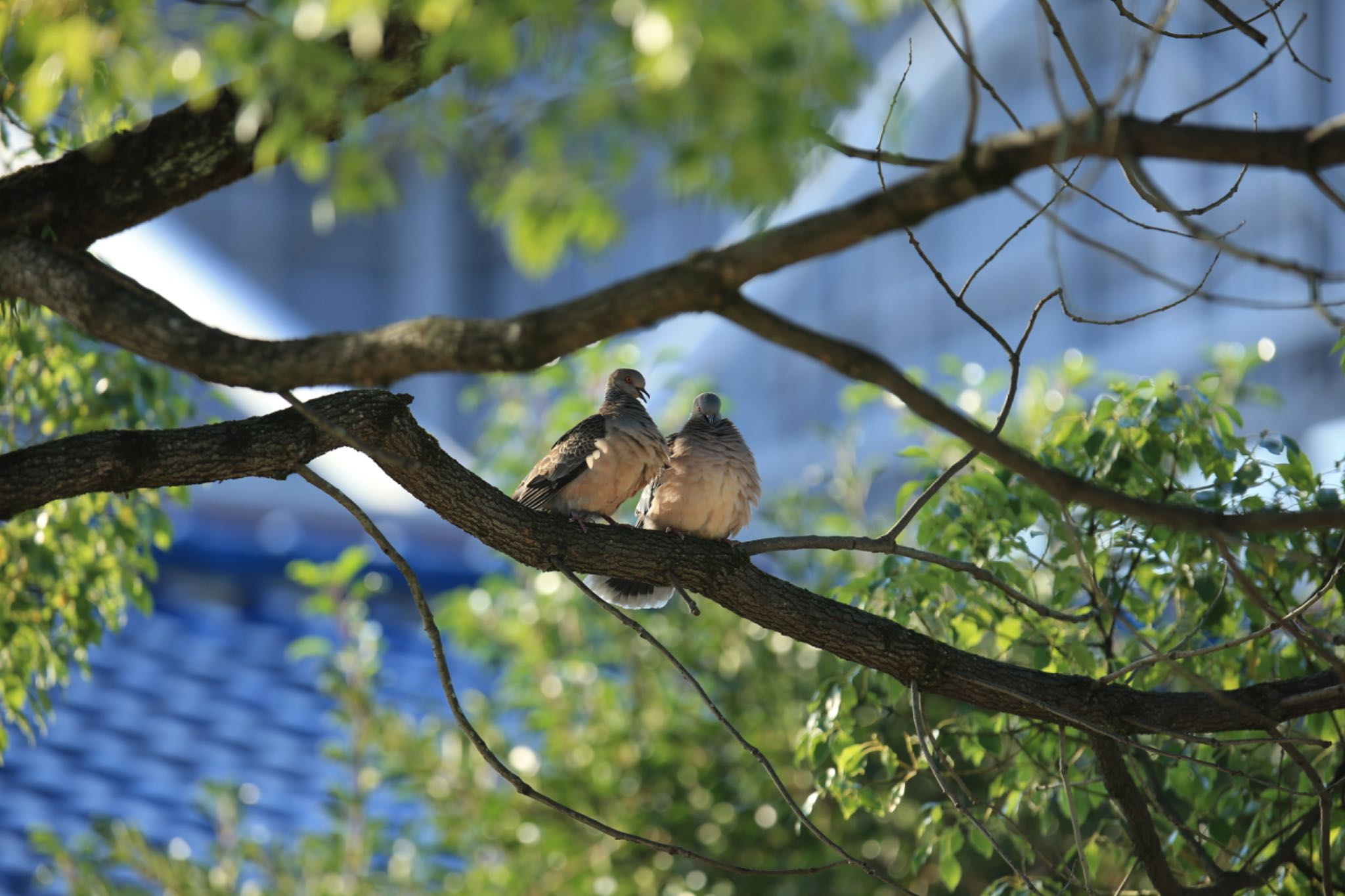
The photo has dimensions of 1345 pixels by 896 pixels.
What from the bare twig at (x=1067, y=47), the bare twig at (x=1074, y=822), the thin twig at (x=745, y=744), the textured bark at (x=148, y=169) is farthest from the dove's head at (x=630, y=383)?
the bare twig at (x=1067, y=47)

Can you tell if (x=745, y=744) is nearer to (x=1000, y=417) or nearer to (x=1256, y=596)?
(x=1000, y=417)

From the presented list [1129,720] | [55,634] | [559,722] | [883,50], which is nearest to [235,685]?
[559,722]

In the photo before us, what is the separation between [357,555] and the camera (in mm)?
6285

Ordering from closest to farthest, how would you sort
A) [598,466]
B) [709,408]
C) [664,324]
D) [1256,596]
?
[1256,596] → [664,324] → [598,466] → [709,408]

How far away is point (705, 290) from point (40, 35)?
1.22 metres

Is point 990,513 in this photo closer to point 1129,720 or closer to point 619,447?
point 1129,720

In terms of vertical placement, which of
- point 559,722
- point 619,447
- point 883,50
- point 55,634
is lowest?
point 55,634

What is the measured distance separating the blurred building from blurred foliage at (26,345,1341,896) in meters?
0.84

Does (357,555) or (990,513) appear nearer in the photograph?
(990,513)

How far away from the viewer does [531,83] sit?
9.10 feet

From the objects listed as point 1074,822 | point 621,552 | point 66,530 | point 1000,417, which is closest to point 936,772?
point 1074,822

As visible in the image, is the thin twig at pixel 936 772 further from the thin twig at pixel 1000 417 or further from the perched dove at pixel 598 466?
the perched dove at pixel 598 466

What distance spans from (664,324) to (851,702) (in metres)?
1.26

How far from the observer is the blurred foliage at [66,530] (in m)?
4.15
